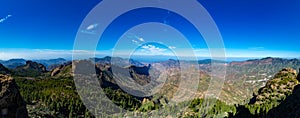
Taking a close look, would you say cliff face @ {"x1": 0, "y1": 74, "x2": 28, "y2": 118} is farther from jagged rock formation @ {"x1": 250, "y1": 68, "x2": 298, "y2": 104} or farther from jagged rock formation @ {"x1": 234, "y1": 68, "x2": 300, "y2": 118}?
jagged rock formation @ {"x1": 250, "y1": 68, "x2": 298, "y2": 104}

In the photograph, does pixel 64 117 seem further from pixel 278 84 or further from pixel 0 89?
pixel 278 84

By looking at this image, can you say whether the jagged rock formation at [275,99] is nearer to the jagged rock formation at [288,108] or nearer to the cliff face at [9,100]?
the jagged rock formation at [288,108]

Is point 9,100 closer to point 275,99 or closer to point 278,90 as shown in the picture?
point 275,99

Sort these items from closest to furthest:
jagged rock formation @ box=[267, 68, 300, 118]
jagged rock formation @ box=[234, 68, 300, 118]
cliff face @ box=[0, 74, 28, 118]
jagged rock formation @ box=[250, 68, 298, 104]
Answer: jagged rock formation @ box=[267, 68, 300, 118], jagged rock formation @ box=[234, 68, 300, 118], cliff face @ box=[0, 74, 28, 118], jagged rock formation @ box=[250, 68, 298, 104]

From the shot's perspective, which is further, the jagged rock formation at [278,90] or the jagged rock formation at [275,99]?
the jagged rock formation at [278,90]

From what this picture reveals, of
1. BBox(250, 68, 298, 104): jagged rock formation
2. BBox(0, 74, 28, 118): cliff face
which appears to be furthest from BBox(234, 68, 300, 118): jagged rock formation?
BBox(0, 74, 28, 118): cliff face

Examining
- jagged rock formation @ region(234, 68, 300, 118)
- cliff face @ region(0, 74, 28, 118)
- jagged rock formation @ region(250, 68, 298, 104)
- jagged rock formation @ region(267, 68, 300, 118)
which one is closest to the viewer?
jagged rock formation @ region(267, 68, 300, 118)

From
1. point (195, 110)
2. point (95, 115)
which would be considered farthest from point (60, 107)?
point (195, 110)

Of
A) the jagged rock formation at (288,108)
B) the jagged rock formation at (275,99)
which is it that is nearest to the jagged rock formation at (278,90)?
the jagged rock formation at (275,99)

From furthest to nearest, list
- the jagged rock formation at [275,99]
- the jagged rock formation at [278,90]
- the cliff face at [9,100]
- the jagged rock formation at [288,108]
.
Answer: the jagged rock formation at [278,90], the cliff face at [9,100], the jagged rock formation at [275,99], the jagged rock formation at [288,108]
